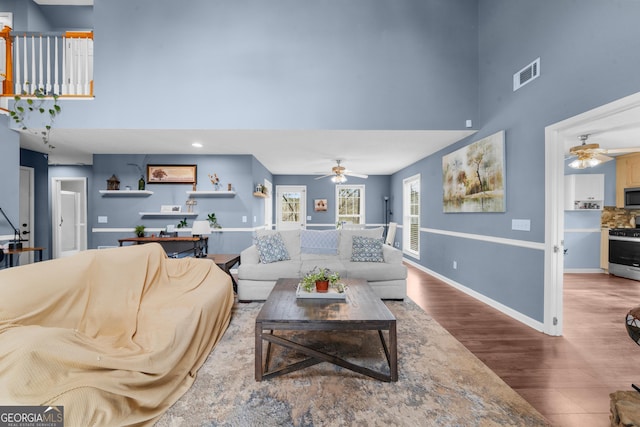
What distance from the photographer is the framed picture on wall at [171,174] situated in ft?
18.1

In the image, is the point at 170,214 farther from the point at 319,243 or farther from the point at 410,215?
the point at 410,215

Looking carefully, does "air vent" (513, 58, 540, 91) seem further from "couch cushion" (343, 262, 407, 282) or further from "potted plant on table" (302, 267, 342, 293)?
"potted plant on table" (302, 267, 342, 293)

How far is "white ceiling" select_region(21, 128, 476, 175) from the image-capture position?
4.12m

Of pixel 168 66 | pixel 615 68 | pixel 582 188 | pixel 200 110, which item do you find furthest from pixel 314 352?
pixel 582 188

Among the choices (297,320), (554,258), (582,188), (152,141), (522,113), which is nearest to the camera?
(297,320)

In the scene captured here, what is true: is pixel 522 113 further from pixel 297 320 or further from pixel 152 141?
pixel 152 141

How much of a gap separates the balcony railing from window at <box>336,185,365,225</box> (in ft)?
20.5

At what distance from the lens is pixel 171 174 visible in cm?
556

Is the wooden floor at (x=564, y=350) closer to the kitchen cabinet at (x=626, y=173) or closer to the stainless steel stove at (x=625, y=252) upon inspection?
the stainless steel stove at (x=625, y=252)

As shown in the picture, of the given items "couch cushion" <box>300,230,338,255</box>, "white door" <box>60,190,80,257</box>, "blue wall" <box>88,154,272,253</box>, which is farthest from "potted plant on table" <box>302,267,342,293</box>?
"white door" <box>60,190,80,257</box>

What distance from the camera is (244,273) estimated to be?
3664 mm

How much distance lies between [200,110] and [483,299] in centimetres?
473

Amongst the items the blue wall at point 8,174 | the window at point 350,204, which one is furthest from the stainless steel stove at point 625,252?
the blue wall at point 8,174

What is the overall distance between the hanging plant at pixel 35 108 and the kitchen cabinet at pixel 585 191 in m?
8.75
